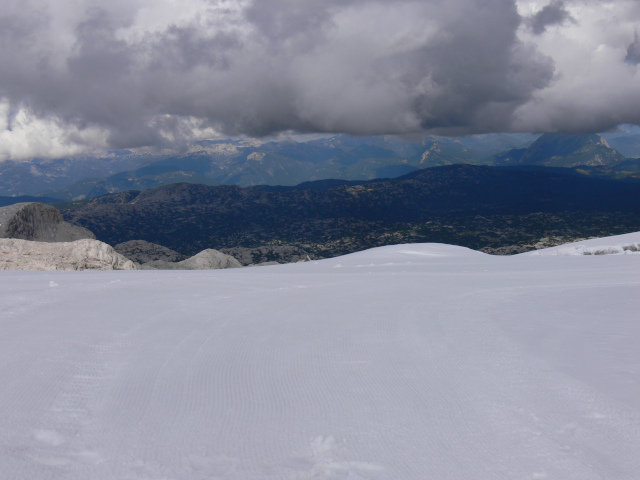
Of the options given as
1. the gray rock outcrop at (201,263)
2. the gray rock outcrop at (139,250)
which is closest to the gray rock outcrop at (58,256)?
the gray rock outcrop at (201,263)

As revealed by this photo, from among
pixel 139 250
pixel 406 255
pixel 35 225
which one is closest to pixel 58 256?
pixel 35 225

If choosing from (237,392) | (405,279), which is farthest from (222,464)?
(405,279)

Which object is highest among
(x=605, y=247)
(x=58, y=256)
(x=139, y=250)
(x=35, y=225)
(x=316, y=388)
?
(x=35, y=225)

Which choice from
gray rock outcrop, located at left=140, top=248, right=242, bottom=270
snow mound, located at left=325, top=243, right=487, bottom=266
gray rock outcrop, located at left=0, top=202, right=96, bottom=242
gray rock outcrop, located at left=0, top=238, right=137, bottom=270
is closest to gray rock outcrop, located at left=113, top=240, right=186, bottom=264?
gray rock outcrop, located at left=0, top=202, right=96, bottom=242

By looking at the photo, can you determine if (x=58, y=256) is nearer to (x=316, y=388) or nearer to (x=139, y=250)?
(x=316, y=388)

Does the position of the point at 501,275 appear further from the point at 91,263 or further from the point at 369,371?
the point at 91,263

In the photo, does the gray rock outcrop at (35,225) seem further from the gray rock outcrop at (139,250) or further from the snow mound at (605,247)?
the gray rock outcrop at (139,250)

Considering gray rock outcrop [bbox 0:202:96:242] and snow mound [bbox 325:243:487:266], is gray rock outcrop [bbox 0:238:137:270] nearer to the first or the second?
gray rock outcrop [bbox 0:202:96:242]
